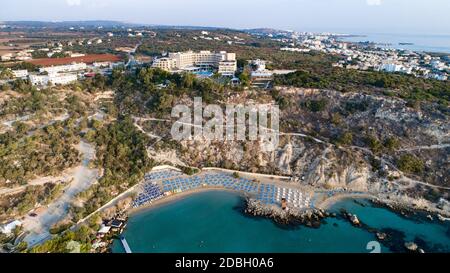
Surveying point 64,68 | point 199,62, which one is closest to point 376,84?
point 199,62

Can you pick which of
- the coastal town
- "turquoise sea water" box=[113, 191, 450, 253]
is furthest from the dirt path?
"turquoise sea water" box=[113, 191, 450, 253]

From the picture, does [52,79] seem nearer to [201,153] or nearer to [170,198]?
[201,153]

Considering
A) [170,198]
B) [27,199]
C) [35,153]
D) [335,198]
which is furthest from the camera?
[35,153]

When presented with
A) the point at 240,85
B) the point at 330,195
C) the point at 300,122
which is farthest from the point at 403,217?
the point at 240,85

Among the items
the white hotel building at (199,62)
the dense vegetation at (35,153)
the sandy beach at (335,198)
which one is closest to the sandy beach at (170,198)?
the sandy beach at (335,198)

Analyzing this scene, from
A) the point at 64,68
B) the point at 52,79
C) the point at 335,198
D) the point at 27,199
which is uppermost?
the point at 64,68

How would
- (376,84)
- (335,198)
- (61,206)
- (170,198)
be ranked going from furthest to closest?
(376,84)
(335,198)
(170,198)
(61,206)

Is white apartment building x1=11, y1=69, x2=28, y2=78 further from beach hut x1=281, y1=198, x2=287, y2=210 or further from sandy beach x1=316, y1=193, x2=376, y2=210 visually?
sandy beach x1=316, y1=193, x2=376, y2=210
